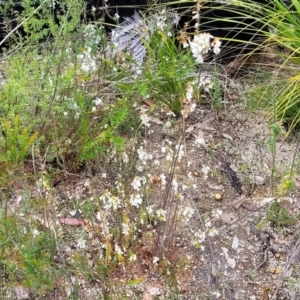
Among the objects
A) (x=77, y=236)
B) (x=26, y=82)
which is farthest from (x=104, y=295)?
(x=26, y=82)

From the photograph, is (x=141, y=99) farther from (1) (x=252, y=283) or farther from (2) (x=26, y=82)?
(1) (x=252, y=283)

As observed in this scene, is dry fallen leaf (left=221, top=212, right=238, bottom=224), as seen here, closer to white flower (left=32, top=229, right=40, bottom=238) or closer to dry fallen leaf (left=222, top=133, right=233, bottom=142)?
dry fallen leaf (left=222, top=133, right=233, bottom=142)

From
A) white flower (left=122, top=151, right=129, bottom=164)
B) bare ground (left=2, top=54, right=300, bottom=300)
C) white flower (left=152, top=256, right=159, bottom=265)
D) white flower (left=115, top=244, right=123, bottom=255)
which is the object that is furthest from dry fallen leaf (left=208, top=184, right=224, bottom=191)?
white flower (left=115, top=244, right=123, bottom=255)

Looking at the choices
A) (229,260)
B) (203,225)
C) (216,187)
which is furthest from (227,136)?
(203,225)

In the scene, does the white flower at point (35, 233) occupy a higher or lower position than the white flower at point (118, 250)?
higher

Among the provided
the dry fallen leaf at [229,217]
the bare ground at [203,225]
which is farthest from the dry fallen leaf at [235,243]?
the dry fallen leaf at [229,217]

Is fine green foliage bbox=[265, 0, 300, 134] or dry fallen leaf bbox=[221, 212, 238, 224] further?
fine green foliage bbox=[265, 0, 300, 134]

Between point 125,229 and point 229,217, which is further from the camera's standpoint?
point 229,217

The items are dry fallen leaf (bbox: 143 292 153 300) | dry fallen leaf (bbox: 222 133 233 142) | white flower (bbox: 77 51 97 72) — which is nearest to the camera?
dry fallen leaf (bbox: 143 292 153 300)

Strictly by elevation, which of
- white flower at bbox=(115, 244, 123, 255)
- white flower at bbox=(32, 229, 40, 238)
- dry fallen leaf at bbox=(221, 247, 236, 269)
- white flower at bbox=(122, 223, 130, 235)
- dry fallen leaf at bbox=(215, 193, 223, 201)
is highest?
white flower at bbox=(32, 229, 40, 238)

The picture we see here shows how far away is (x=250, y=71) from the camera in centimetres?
344

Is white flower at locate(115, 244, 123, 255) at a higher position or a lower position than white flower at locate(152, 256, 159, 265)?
higher

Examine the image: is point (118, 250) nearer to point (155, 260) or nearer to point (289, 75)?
point (155, 260)

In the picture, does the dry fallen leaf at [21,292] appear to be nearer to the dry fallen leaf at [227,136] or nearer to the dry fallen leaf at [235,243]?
the dry fallen leaf at [235,243]
